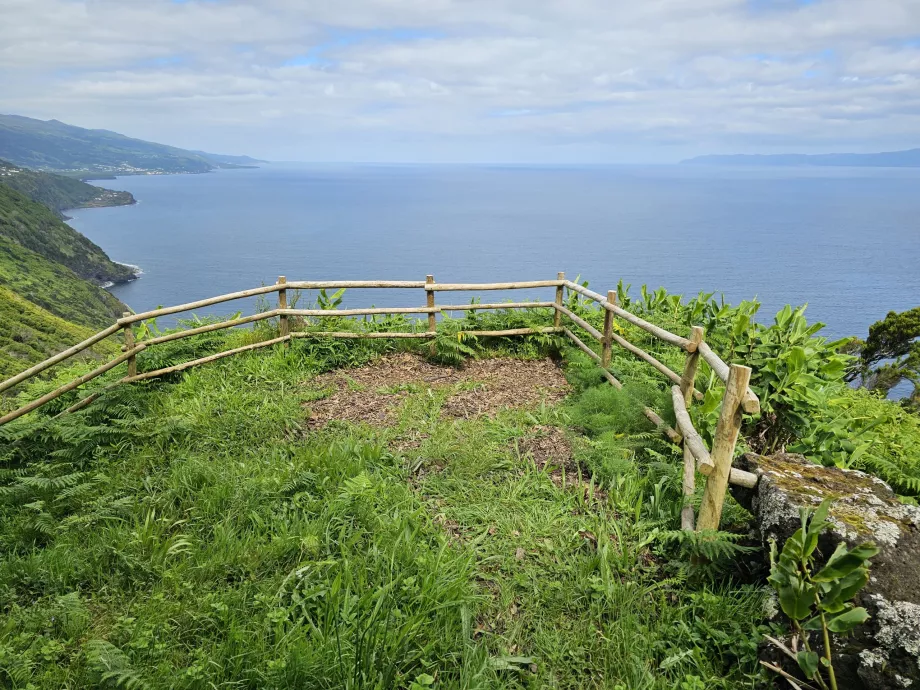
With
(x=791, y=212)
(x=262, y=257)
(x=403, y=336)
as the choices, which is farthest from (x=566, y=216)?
(x=403, y=336)

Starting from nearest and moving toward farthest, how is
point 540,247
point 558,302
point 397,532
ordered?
1. point 397,532
2. point 558,302
3. point 540,247

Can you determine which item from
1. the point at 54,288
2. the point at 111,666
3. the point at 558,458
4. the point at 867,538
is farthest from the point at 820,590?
the point at 54,288

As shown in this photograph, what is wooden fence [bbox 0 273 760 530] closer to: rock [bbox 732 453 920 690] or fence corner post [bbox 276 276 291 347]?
fence corner post [bbox 276 276 291 347]

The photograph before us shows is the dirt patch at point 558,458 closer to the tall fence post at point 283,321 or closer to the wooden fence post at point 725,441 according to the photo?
the wooden fence post at point 725,441

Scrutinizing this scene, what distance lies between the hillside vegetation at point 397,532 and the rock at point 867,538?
38 cm

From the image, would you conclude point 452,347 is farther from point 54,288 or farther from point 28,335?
point 54,288

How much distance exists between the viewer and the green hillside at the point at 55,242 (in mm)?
74750

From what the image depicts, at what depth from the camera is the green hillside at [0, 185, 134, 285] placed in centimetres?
7475

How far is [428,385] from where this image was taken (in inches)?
283

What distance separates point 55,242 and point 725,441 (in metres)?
94.8

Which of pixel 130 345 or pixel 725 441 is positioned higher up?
pixel 725 441

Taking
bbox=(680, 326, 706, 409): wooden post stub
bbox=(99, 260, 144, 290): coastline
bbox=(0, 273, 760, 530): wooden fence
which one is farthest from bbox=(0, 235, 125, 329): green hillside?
bbox=(680, 326, 706, 409): wooden post stub

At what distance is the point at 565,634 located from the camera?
10.5ft

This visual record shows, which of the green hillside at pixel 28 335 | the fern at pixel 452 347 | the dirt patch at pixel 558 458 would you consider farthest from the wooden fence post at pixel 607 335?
the green hillside at pixel 28 335
